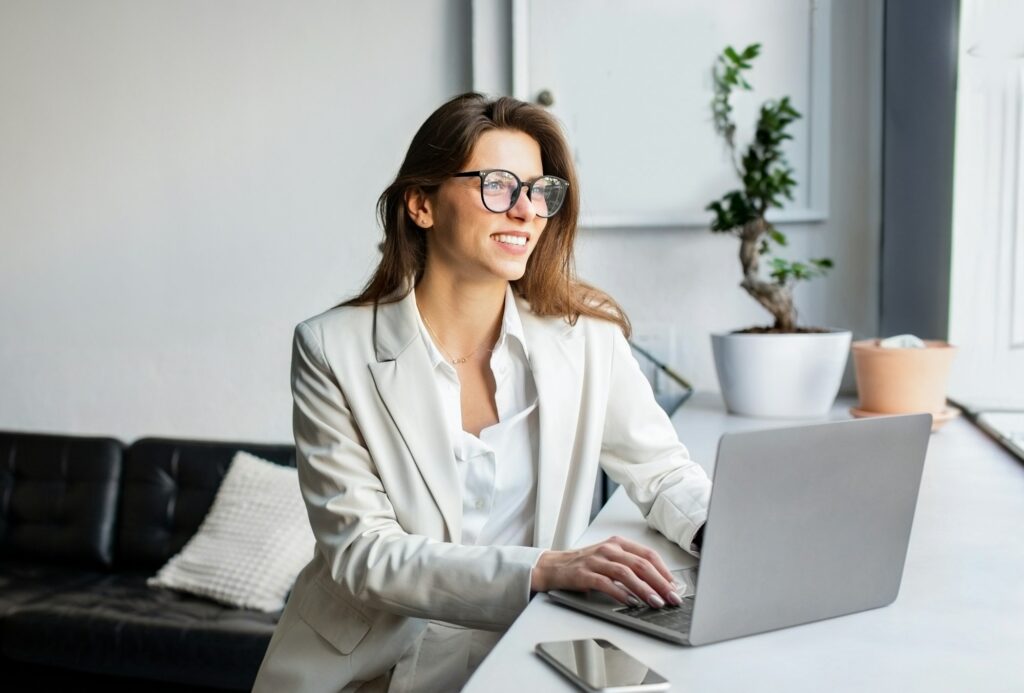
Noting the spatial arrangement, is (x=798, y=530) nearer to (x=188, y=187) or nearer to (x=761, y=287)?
(x=761, y=287)

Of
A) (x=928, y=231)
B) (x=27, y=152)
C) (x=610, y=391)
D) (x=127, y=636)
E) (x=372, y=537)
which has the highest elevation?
(x=27, y=152)

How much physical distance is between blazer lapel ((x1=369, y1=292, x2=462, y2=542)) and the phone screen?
19.8 inches

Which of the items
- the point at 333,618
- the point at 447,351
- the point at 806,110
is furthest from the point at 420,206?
the point at 806,110

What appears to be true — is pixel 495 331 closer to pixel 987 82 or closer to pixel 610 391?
pixel 610 391

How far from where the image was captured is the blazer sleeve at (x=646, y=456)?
51.0 inches

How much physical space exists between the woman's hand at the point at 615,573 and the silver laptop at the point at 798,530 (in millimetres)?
14

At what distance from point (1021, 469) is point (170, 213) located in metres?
2.29

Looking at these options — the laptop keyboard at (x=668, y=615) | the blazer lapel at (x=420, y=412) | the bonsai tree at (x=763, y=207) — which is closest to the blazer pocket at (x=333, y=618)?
the blazer lapel at (x=420, y=412)

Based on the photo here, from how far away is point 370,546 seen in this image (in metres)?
1.25

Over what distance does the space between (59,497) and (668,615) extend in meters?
2.55

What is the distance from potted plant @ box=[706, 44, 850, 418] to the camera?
2072 mm

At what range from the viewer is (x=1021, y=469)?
5.14 ft

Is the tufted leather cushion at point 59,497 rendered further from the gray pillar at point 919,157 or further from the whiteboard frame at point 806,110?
the gray pillar at point 919,157

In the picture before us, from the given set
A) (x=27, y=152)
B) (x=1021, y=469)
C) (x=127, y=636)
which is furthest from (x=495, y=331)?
(x=27, y=152)
